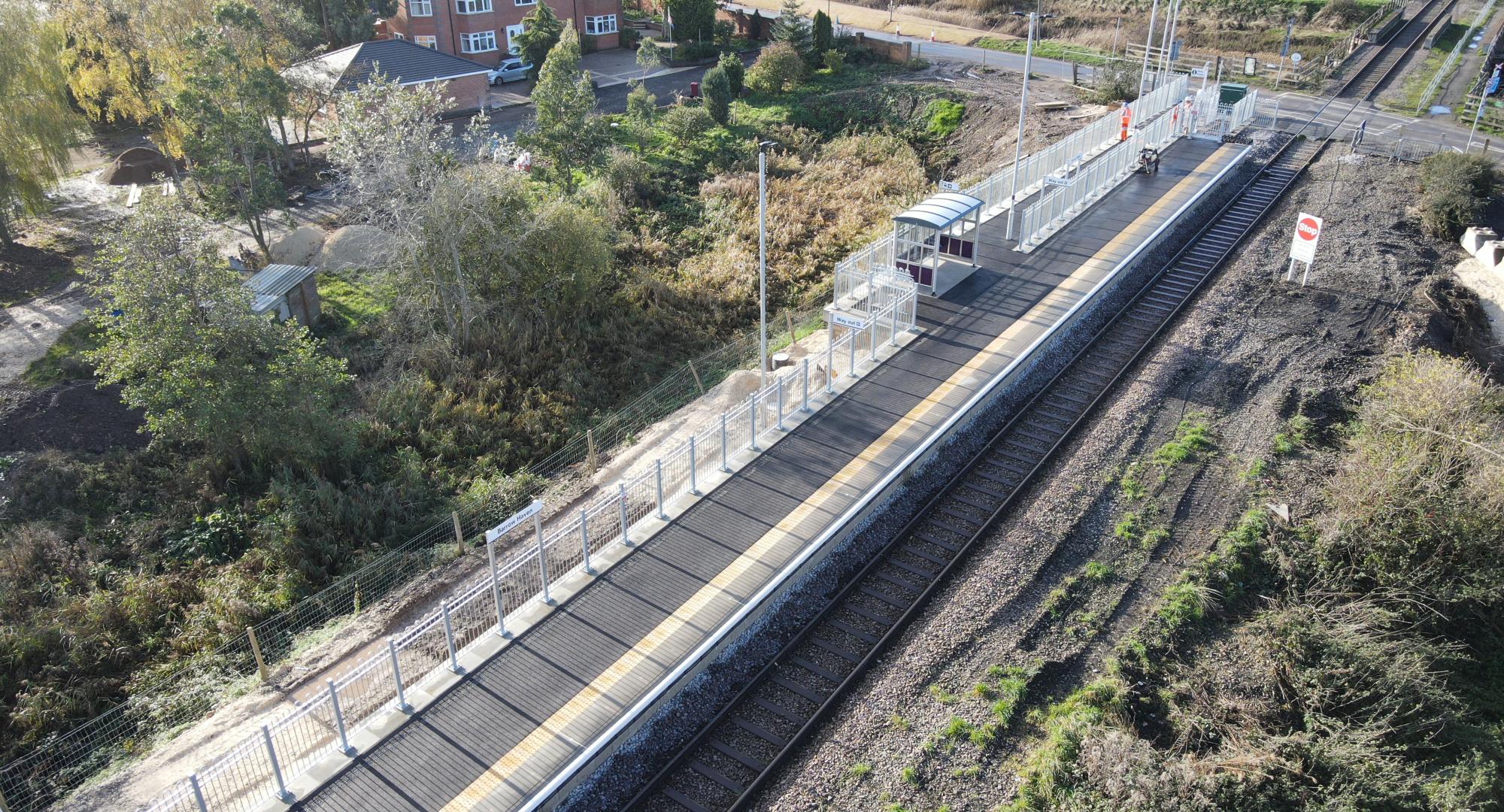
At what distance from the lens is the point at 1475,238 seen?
2705 centimetres

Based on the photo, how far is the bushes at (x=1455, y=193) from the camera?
2767 centimetres

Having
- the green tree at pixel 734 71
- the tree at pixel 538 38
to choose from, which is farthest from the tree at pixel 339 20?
the green tree at pixel 734 71

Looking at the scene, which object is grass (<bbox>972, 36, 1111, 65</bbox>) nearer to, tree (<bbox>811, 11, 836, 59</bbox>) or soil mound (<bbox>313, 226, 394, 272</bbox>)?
tree (<bbox>811, 11, 836, 59</bbox>)

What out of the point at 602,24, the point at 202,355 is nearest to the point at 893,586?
the point at 202,355

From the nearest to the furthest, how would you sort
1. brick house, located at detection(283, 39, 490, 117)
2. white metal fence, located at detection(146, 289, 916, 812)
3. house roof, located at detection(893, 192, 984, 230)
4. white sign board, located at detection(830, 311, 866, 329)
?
white metal fence, located at detection(146, 289, 916, 812) → white sign board, located at detection(830, 311, 866, 329) → house roof, located at detection(893, 192, 984, 230) → brick house, located at detection(283, 39, 490, 117)

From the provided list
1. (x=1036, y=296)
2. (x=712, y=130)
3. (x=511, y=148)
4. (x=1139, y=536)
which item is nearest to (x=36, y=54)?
(x=511, y=148)

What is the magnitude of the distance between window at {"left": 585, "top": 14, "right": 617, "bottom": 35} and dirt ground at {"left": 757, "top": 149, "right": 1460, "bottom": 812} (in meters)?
41.4

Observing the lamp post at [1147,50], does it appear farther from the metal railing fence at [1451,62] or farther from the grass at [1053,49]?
the metal railing fence at [1451,62]

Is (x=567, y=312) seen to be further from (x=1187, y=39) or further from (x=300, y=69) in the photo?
(x=1187, y=39)

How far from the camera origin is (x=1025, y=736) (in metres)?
12.5

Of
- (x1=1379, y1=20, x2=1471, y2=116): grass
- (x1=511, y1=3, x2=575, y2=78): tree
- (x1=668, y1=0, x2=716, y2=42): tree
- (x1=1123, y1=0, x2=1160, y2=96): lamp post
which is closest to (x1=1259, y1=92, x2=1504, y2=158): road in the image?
(x1=1379, y1=20, x2=1471, y2=116): grass

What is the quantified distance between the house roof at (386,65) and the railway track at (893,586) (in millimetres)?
31102

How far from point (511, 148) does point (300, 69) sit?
1673 centimetres

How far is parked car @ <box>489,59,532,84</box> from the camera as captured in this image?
161 feet
